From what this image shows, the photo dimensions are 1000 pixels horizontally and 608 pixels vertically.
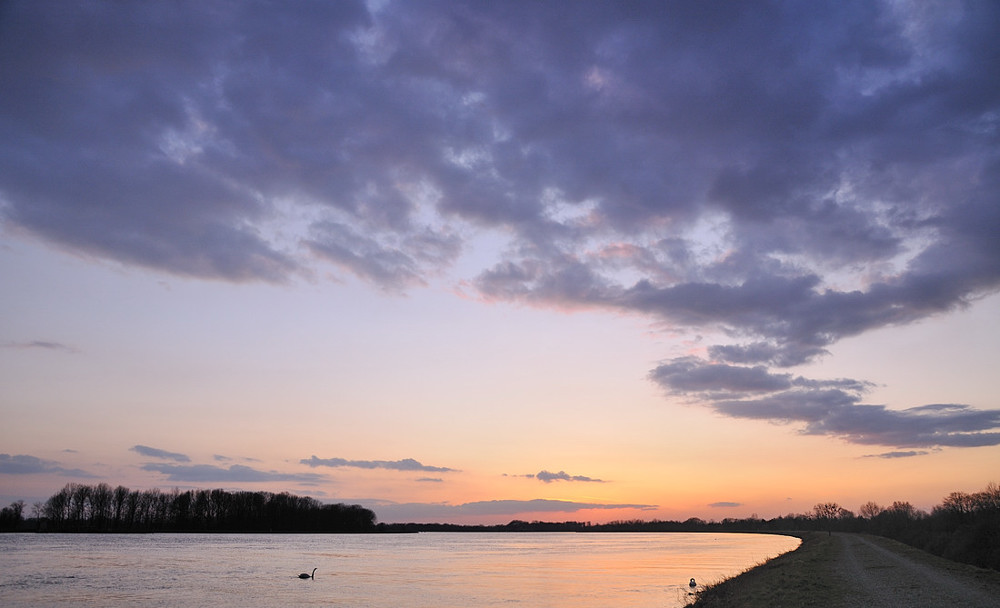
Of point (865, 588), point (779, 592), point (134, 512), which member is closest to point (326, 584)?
point (779, 592)

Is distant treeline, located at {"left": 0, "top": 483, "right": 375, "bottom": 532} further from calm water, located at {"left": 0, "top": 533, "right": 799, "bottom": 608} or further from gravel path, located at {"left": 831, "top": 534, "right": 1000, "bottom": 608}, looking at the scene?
gravel path, located at {"left": 831, "top": 534, "right": 1000, "bottom": 608}

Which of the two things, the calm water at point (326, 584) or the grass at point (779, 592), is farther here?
the calm water at point (326, 584)

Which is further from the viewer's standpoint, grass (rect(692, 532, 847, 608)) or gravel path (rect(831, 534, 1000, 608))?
grass (rect(692, 532, 847, 608))

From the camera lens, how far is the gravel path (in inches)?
1113

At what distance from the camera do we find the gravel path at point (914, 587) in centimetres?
2828

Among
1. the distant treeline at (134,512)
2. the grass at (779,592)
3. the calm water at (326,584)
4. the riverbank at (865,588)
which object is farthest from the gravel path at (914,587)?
the distant treeline at (134,512)

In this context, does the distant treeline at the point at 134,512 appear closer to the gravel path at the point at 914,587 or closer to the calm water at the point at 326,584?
the calm water at the point at 326,584

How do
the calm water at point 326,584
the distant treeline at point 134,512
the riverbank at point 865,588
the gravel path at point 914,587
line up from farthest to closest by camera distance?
the distant treeline at point 134,512 < the calm water at point 326,584 < the riverbank at point 865,588 < the gravel path at point 914,587

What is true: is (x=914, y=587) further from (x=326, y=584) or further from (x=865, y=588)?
(x=326, y=584)

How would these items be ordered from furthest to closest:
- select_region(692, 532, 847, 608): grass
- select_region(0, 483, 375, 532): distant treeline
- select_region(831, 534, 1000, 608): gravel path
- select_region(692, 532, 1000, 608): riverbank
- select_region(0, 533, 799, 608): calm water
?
select_region(0, 483, 375, 532): distant treeline, select_region(0, 533, 799, 608): calm water, select_region(692, 532, 847, 608): grass, select_region(692, 532, 1000, 608): riverbank, select_region(831, 534, 1000, 608): gravel path

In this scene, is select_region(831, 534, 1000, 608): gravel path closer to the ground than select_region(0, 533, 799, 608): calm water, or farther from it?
farther from it

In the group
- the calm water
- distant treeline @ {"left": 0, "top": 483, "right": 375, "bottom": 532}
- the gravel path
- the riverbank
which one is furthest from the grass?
distant treeline @ {"left": 0, "top": 483, "right": 375, "bottom": 532}

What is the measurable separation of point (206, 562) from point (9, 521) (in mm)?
130194

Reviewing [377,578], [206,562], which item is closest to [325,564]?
[206,562]
